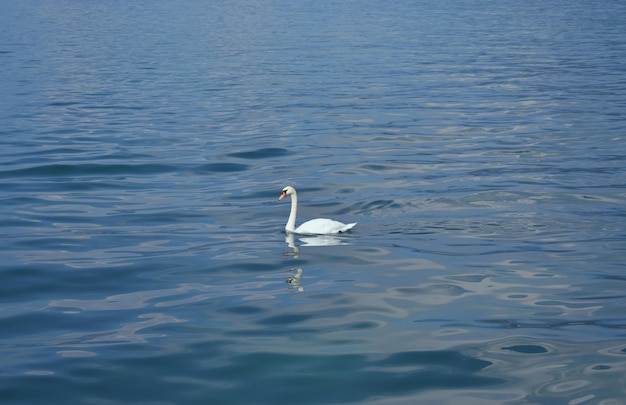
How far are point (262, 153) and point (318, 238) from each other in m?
9.27

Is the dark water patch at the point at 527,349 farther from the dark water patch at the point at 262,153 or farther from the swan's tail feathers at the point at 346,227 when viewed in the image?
the dark water patch at the point at 262,153

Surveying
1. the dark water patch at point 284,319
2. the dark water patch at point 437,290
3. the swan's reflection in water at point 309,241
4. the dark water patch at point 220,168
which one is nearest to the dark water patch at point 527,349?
the dark water patch at point 437,290

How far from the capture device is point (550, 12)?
253ft

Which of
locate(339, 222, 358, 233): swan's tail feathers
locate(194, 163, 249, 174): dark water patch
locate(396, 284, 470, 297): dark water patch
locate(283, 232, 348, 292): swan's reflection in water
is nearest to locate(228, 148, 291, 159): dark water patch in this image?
locate(194, 163, 249, 174): dark water patch

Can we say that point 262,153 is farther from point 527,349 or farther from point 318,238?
point 527,349

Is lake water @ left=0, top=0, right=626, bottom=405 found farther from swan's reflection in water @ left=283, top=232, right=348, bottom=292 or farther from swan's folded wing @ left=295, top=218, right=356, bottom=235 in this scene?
swan's folded wing @ left=295, top=218, right=356, bottom=235

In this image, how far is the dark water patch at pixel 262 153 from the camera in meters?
25.1

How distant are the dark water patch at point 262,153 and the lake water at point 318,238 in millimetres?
103

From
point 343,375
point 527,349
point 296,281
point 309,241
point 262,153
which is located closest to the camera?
point 343,375

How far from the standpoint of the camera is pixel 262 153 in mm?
25438

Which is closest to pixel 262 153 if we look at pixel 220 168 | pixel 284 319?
pixel 220 168

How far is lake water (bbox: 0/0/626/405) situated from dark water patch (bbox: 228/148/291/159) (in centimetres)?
10

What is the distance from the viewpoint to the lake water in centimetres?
1048

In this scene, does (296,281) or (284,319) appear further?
(296,281)
